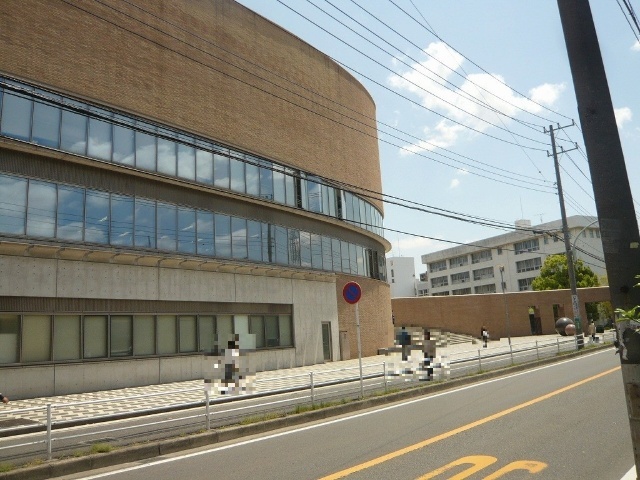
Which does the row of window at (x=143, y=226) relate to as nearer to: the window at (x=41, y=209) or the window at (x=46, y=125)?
the window at (x=41, y=209)

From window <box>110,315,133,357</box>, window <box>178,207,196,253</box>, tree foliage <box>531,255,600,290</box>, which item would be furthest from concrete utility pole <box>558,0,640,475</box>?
tree foliage <box>531,255,600,290</box>

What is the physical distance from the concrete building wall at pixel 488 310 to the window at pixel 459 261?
4022 centimetres

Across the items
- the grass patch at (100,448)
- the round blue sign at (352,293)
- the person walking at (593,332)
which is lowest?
the grass patch at (100,448)

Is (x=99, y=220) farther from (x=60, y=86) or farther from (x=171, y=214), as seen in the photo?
(x=60, y=86)

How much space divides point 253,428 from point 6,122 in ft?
45.0

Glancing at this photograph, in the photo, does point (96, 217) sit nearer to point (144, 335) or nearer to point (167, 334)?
point (144, 335)

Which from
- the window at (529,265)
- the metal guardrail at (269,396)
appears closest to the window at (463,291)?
the window at (529,265)

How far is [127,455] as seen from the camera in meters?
8.24

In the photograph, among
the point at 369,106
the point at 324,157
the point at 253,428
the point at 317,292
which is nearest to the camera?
the point at 253,428

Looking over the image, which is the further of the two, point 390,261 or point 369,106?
point 390,261

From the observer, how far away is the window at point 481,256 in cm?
9166

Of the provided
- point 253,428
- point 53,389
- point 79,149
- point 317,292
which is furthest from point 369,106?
point 253,428

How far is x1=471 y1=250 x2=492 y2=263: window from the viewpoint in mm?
91656

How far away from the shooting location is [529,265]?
276ft
